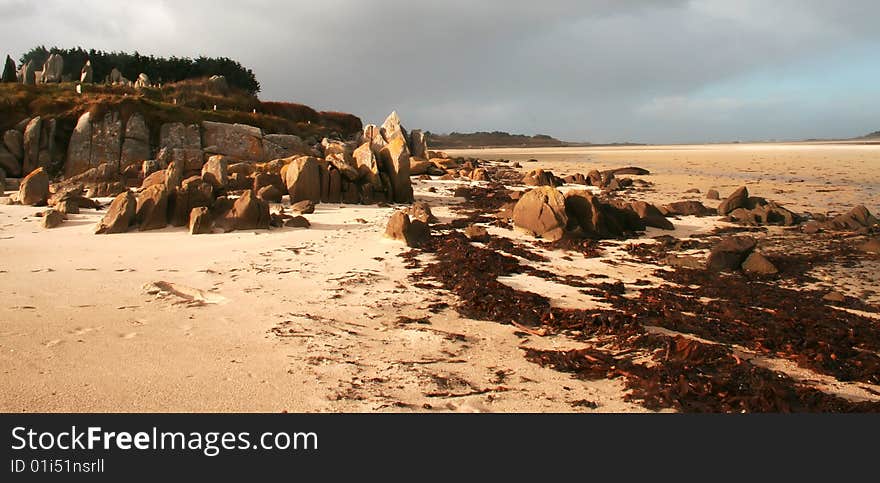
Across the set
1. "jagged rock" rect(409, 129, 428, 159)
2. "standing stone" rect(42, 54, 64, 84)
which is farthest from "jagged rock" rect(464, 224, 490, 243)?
"standing stone" rect(42, 54, 64, 84)

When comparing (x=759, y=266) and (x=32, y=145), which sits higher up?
(x=32, y=145)

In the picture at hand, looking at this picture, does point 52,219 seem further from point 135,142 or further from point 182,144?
point 182,144

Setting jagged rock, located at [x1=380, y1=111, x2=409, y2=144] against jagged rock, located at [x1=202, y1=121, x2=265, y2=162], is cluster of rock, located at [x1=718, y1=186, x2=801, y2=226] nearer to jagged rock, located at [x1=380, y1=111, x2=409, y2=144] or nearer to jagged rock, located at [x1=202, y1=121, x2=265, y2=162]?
jagged rock, located at [x1=202, y1=121, x2=265, y2=162]

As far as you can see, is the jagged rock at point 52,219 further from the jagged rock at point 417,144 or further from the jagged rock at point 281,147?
the jagged rock at point 417,144

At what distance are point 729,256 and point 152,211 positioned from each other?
9155mm

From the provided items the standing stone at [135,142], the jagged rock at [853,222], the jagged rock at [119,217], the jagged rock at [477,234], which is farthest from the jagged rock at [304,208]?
the standing stone at [135,142]

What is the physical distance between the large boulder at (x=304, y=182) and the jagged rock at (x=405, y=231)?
4885mm

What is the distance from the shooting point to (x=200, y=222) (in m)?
9.34

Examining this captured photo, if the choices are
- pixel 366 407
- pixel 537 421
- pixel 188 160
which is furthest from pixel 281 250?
pixel 188 160

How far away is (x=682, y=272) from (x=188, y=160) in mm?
17650

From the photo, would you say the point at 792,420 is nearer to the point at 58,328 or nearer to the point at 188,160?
the point at 58,328

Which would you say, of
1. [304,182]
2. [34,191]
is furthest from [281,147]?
[34,191]

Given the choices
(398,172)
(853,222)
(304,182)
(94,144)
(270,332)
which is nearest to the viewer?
(270,332)

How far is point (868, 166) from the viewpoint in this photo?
91.0 ft
